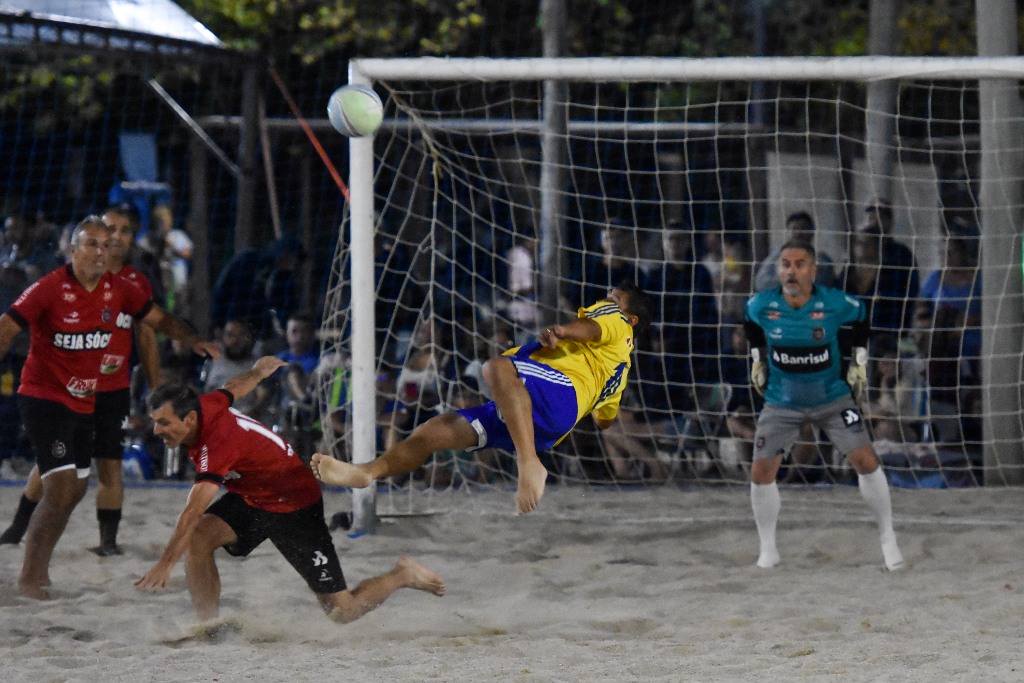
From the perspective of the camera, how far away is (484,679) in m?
4.68

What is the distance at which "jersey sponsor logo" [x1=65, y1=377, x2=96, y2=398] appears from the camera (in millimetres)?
6605

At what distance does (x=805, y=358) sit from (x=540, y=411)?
6.72 feet

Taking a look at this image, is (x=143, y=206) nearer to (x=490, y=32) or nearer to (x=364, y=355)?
(x=490, y=32)

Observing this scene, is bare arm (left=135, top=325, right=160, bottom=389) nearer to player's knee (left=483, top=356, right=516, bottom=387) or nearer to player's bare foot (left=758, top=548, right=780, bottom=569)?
player's knee (left=483, top=356, right=516, bottom=387)

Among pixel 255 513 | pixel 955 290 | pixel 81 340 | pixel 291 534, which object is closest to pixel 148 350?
pixel 81 340

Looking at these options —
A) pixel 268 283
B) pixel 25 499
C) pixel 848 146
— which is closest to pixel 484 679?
pixel 25 499

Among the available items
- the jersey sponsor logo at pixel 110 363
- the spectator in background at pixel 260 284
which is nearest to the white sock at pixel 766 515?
the jersey sponsor logo at pixel 110 363

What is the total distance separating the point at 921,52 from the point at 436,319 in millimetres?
9455

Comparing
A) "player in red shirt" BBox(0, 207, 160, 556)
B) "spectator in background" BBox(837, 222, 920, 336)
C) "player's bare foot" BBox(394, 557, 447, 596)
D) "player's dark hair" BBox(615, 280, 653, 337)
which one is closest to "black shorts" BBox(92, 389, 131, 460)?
"player in red shirt" BBox(0, 207, 160, 556)

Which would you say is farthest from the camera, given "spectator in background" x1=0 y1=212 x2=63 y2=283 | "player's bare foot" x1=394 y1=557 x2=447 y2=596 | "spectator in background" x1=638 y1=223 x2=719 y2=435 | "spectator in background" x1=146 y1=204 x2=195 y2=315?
"spectator in background" x1=146 y1=204 x2=195 y2=315

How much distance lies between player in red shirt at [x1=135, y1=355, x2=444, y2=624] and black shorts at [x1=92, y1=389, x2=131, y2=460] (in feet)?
5.42

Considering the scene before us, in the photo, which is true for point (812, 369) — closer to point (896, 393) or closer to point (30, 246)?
point (896, 393)

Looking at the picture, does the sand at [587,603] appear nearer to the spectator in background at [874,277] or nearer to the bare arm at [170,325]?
the bare arm at [170,325]

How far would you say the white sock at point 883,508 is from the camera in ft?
22.3
